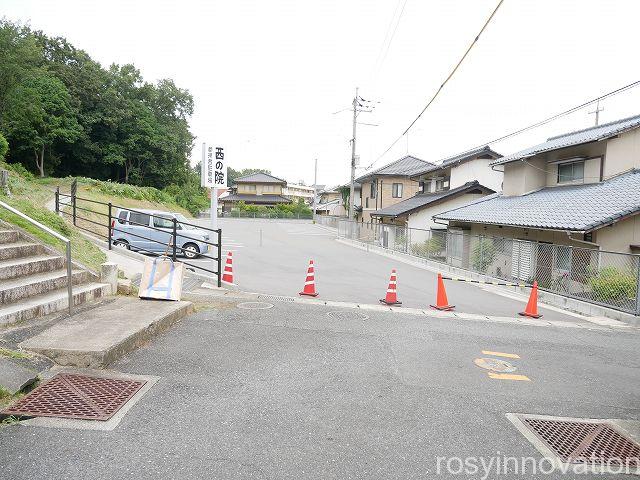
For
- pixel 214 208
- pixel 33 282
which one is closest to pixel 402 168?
pixel 214 208

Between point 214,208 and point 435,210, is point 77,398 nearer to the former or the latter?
point 214,208


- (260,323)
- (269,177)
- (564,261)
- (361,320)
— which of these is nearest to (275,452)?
(260,323)

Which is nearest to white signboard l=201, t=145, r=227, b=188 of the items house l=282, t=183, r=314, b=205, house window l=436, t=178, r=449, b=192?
house window l=436, t=178, r=449, b=192

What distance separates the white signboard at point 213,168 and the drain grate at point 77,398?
20.8 feet

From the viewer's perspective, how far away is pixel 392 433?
3.41m

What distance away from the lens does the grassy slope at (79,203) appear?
6.95 metres

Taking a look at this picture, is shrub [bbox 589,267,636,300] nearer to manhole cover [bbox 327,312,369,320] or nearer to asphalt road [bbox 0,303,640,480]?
asphalt road [bbox 0,303,640,480]

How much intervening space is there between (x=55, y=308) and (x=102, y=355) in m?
1.64

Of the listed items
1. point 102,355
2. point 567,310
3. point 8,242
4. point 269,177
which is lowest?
point 567,310

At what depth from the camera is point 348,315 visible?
760cm

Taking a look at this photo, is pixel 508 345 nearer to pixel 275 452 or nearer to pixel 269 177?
pixel 275 452

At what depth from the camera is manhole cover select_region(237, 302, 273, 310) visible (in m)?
7.42

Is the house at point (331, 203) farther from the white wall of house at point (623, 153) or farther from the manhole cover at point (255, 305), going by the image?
the manhole cover at point (255, 305)

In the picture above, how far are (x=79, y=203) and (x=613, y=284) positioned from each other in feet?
78.4
